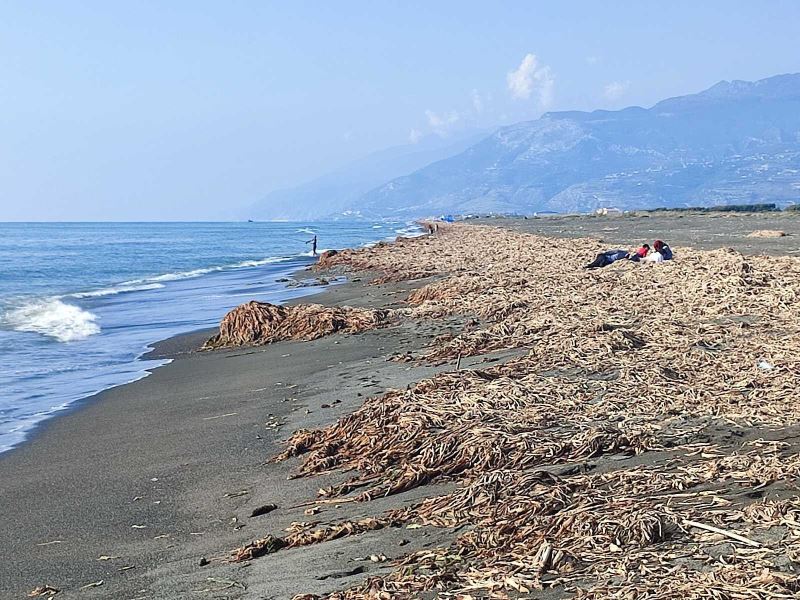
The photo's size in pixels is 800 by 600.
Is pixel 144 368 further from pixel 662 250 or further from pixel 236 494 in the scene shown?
pixel 662 250

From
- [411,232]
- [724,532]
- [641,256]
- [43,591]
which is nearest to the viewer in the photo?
[724,532]

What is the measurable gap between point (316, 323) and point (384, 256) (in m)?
21.4

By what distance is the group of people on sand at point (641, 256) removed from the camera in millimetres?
19141

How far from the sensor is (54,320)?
2250 centimetres

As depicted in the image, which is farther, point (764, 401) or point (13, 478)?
point (13, 478)

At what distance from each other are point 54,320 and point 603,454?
19190 mm

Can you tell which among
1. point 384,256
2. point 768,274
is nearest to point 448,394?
point 768,274

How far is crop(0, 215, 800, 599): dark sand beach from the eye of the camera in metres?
4.94

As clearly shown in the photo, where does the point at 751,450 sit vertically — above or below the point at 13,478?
above

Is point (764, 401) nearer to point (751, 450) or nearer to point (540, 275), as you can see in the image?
point (751, 450)

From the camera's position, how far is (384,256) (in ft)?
120

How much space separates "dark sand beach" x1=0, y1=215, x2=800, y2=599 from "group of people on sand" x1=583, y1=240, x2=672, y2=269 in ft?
26.0

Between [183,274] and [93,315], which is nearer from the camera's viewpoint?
[93,315]

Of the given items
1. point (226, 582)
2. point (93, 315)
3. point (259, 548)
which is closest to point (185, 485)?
point (259, 548)
